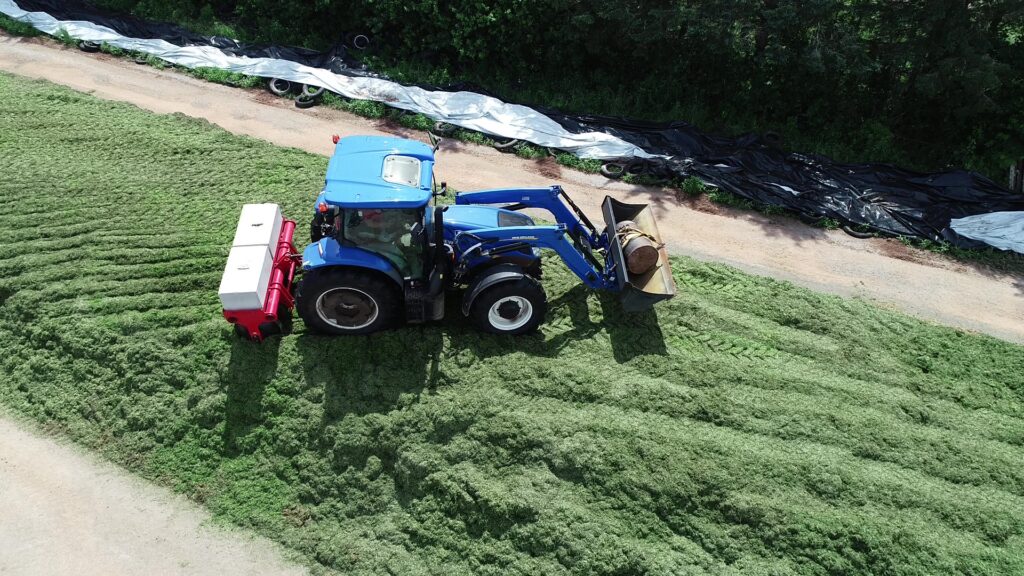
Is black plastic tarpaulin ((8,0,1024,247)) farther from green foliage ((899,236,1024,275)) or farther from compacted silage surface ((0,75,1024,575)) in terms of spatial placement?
compacted silage surface ((0,75,1024,575))

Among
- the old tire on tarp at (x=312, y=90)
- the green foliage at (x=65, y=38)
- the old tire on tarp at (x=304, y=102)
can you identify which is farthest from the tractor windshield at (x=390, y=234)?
the green foliage at (x=65, y=38)

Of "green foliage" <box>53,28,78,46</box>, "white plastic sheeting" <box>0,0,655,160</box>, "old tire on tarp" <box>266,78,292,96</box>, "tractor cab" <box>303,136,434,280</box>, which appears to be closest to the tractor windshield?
"tractor cab" <box>303,136,434,280</box>

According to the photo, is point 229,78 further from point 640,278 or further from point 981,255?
point 981,255

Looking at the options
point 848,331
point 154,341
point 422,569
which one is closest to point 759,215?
point 848,331

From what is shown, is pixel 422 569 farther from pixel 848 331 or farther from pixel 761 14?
pixel 761 14

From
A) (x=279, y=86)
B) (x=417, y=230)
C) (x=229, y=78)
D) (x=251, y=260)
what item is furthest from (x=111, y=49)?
(x=417, y=230)
